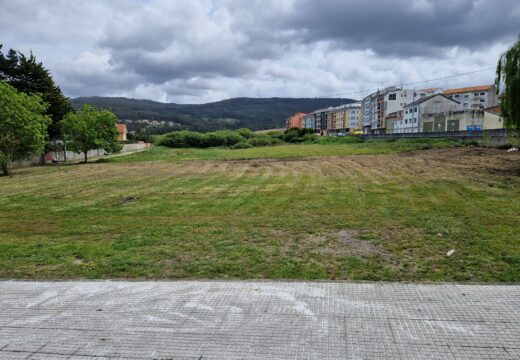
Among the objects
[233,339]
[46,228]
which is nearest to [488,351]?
[233,339]

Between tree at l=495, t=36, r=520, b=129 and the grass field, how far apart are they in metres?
3.65

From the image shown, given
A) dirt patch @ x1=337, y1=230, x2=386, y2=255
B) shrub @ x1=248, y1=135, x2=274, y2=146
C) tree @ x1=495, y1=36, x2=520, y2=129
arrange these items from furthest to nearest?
1. shrub @ x1=248, y1=135, x2=274, y2=146
2. tree @ x1=495, y1=36, x2=520, y2=129
3. dirt patch @ x1=337, y1=230, x2=386, y2=255

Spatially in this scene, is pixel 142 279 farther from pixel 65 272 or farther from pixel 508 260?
pixel 508 260

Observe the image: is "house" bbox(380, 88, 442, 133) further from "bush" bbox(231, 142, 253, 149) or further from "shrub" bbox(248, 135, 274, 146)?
"bush" bbox(231, 142, 253, 149)

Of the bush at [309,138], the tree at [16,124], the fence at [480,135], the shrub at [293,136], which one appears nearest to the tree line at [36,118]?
the tree at [16,124]

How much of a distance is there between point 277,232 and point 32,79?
44.4 m

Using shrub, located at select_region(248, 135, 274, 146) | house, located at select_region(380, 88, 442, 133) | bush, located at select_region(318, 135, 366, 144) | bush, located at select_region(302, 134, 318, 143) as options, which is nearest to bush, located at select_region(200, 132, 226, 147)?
shrub, located at select_region(248, 135, 274, 146)

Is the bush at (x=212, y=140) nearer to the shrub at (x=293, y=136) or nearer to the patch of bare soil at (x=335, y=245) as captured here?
the shrub at (x=293, y=136)

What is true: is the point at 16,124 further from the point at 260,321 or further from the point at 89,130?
the point at 260,321

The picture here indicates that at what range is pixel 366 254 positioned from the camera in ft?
20.6

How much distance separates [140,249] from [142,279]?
5.16 ft

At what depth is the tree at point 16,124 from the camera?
86.7 ft

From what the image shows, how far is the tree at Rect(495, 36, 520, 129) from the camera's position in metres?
17.3

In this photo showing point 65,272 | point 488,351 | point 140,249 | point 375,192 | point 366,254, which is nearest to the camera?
point 488,351
